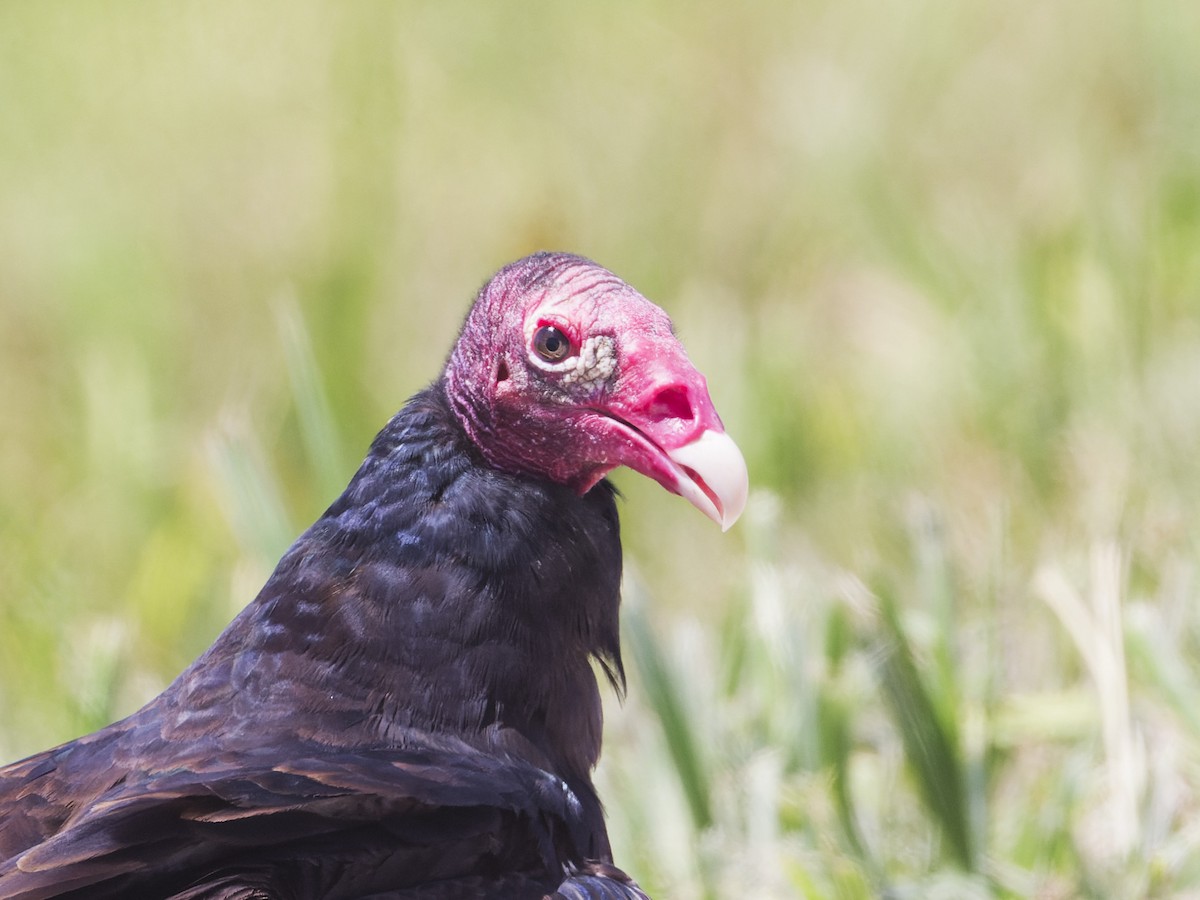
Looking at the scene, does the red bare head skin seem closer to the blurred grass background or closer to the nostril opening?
the nostril opening

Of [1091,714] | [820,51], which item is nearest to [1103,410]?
A: [1091,714]

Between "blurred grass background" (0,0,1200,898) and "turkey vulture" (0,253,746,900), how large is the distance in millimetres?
679

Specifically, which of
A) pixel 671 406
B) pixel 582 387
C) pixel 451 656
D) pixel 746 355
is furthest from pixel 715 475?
pixel 746 355

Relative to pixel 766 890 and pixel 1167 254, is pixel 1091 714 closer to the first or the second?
pixel 766 890

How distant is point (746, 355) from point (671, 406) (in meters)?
2.96

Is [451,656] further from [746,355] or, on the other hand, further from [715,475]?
[746,355]

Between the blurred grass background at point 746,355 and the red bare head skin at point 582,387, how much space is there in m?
0.79

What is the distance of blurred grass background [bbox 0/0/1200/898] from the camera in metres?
2.98

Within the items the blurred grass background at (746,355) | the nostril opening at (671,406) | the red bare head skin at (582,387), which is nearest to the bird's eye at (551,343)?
the red bare head skin at (582,387)

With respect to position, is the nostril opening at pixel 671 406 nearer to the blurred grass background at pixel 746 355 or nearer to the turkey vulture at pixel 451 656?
the turkey vulture at pixel 451 656

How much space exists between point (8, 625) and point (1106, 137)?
4166mm

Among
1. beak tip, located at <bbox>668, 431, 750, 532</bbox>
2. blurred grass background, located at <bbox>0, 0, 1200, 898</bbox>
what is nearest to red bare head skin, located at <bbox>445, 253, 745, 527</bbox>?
beak tip, located at <bbox>668, 431, 750, 532</bbox>

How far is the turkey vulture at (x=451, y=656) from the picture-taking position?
1957 millimetres

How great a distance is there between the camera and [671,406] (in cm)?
219
